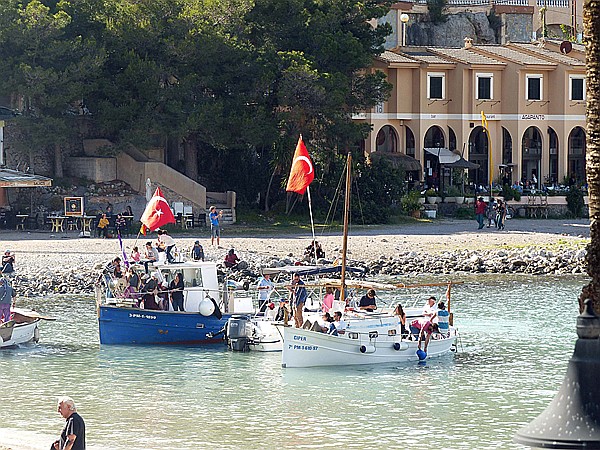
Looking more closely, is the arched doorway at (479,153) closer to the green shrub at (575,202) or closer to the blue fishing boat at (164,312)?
the green shrub at (575,202)

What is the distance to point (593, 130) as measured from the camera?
26.1 feet

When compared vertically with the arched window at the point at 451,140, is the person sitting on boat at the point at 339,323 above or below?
below

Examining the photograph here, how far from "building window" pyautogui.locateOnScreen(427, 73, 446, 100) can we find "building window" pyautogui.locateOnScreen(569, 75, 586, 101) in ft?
25.0

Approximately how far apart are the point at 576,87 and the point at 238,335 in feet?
151

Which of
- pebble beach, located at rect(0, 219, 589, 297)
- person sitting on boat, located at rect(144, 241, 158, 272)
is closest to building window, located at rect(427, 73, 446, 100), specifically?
pebble beach, located at rect(0, 219, 589, 297)

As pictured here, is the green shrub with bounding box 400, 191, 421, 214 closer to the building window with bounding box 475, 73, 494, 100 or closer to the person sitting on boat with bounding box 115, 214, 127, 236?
the building window with bounding box 475, 73, 494, 100

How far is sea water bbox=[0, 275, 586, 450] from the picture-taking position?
1920 centimetres

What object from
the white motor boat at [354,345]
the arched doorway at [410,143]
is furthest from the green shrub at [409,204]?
the white motor boat at [354,345]

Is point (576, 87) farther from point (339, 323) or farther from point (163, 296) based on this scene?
point (339, 323)

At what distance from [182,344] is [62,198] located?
76.0 ft

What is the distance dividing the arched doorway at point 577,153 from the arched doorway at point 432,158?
860 cm

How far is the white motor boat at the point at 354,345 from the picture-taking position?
25.6 meters

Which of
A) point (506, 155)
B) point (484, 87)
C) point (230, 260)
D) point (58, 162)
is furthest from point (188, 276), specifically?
point (506, 155)

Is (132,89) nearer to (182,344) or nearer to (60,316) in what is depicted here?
(60,316)
